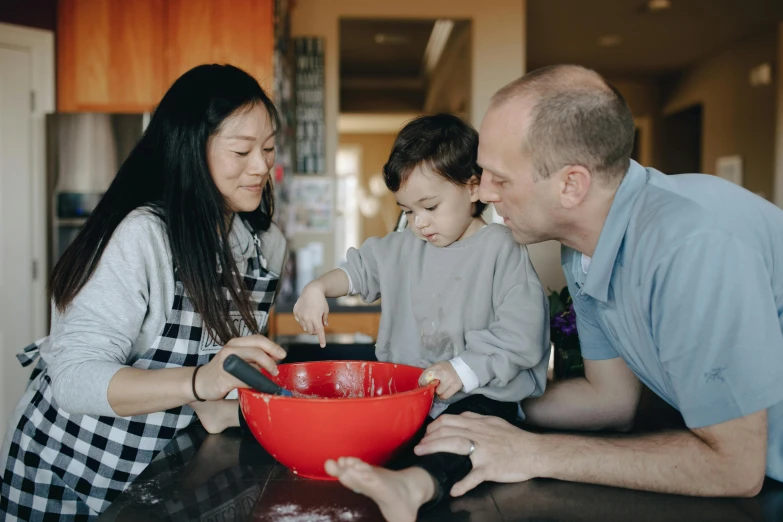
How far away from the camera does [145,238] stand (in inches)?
49.9

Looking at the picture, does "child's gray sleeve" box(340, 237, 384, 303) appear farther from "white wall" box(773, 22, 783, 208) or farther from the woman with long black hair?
"white wall" box(773, 22, 783, 208)

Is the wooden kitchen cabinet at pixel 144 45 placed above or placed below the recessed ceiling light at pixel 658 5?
below

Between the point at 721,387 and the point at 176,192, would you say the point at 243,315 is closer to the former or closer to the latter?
the point at 176,192

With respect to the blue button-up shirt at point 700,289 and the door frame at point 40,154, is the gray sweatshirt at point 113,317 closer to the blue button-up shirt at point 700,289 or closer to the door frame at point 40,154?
the blue button-up shirt at point 700,289

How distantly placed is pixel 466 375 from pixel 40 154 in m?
3.01

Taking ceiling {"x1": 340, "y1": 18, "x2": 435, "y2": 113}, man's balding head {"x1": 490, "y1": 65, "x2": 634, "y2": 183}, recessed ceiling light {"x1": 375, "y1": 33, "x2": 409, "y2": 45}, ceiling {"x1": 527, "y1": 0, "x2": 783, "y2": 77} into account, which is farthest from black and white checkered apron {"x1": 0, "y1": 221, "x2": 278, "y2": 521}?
recessed ceiling light {"x1": 375, "y1": 33, "x2": 409, "y2": 45}

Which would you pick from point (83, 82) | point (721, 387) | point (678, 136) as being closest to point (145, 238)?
point (721, 387)

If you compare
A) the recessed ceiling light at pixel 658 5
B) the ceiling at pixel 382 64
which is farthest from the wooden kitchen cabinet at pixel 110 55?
the recessed ceiling light at pixel 658 5

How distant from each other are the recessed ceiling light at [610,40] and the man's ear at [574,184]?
18.4 feet

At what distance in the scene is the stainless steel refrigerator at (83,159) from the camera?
3.24m

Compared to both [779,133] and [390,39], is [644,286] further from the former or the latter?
[390,39]

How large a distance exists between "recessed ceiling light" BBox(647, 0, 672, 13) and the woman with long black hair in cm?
452

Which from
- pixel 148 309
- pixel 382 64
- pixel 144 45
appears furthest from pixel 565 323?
pixel 382 64

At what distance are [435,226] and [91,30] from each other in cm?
280
